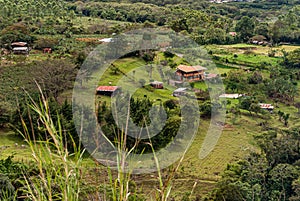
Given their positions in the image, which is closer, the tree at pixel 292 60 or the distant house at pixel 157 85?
the distant house at pixel 157 85

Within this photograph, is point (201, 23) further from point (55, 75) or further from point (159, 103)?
point (55, 75)

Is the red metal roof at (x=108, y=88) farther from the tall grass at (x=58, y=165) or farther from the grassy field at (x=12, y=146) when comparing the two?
the tall grass at (x=58, y=165)

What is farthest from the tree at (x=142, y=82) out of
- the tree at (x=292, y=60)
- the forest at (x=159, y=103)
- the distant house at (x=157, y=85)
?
the tree at (x=292, y=60)

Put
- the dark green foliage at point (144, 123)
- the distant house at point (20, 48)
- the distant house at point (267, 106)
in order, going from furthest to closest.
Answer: the distant house at point (20, 48) → the distant house at point (267, 106) → the dark green foliage at point (144, 123)

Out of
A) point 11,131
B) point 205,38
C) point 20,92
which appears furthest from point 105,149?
point 205,38

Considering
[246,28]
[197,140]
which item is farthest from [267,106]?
[246,28]

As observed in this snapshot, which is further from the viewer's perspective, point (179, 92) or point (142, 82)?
point (142, 82)
